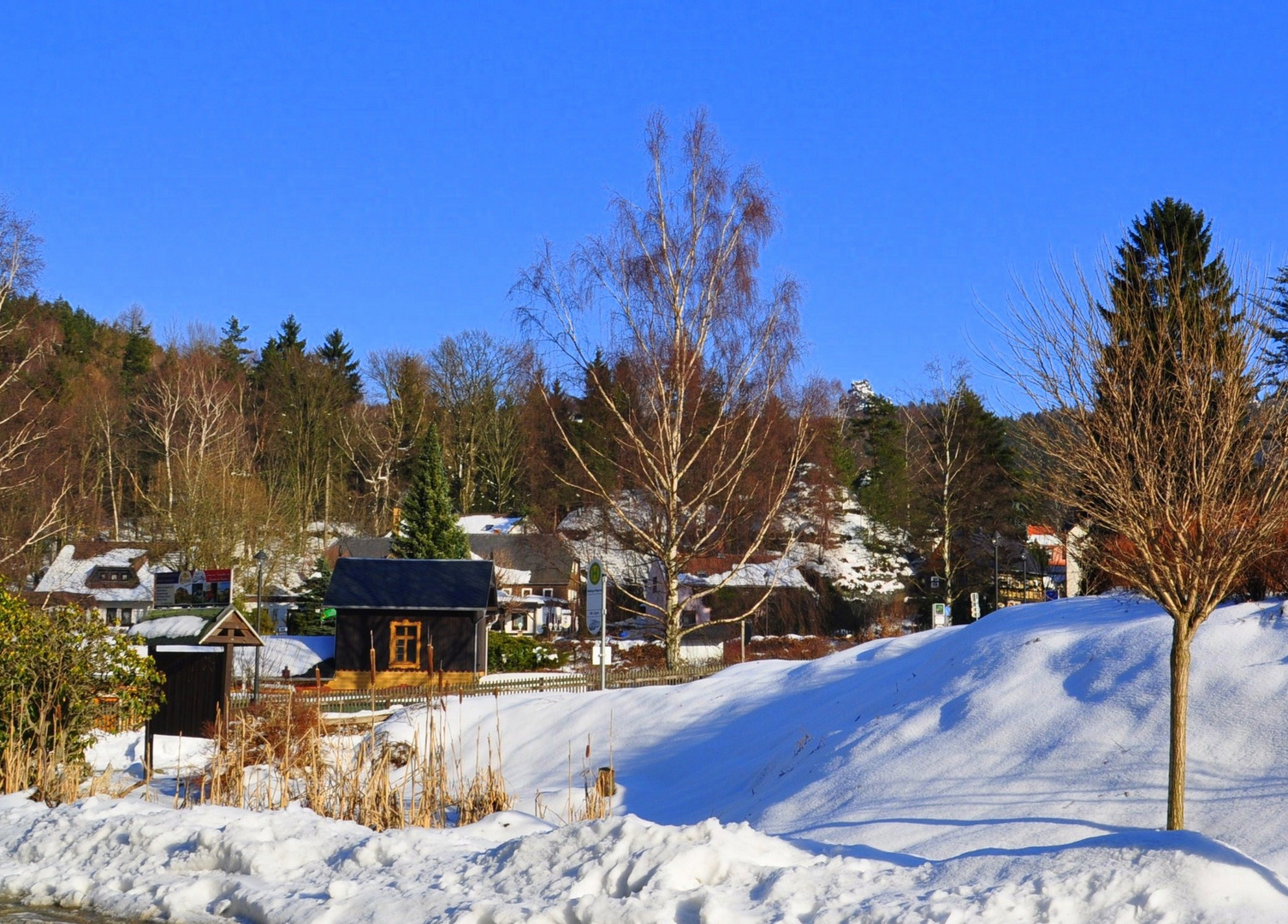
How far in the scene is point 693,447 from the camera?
29797 mm

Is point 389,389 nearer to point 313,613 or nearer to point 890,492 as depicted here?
point 313,613

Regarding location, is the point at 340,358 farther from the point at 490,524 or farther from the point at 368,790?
the point at 368,790

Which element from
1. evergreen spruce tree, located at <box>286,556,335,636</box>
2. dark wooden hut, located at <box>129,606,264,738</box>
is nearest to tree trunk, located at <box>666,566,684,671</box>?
dark wooden hut, located at <box>129,606,264,738</box>

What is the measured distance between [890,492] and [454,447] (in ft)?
89.9

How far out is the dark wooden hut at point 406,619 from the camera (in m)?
35.2

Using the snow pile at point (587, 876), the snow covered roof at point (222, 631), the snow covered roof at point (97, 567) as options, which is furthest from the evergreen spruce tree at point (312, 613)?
the snow pile at point (587, 876)

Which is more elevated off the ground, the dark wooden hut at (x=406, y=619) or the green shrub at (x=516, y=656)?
the dark wooden hut at (x=406, y=619)

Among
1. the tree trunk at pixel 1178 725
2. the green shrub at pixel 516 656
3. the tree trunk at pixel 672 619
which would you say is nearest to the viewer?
the tree trunk at pixel 1178 725

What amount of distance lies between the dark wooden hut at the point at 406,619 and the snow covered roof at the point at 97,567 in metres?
18.5

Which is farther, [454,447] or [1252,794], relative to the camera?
[454,447]

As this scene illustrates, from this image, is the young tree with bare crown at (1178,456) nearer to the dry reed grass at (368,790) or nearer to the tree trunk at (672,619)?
the dry reed grass at (368,790)

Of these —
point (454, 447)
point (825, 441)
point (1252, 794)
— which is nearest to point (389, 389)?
point (454, 447)

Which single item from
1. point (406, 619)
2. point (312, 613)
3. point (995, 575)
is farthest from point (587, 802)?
point (312, 613)

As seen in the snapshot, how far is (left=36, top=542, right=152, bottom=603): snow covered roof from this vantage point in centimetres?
4969
